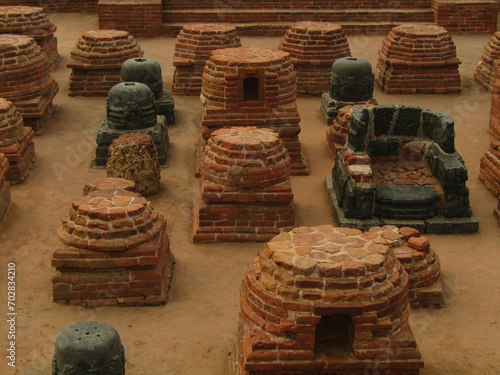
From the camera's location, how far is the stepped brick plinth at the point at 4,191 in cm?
966

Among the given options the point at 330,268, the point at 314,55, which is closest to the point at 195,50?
the point at 314,55

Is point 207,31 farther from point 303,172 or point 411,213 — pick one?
point 411,213

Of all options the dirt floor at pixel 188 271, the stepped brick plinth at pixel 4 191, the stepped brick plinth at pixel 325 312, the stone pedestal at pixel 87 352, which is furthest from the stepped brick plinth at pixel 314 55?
the stone pedestal at pixel 87 352

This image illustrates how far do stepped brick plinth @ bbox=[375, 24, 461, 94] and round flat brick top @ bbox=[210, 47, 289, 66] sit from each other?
14.1 ft

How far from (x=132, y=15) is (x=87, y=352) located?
43.8ft

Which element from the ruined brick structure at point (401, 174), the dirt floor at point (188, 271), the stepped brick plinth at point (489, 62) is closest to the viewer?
the dirt floor at point (188, 271)

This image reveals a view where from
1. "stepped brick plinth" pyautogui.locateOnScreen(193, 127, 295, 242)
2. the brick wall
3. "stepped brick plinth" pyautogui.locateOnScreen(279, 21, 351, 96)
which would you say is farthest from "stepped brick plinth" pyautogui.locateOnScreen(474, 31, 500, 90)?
"stepped brick plinth" pyautogui.locateOnScreen(193, 127, 295, 242)

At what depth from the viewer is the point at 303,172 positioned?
11258 millimetres

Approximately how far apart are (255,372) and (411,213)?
391 cm

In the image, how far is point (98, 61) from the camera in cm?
1427

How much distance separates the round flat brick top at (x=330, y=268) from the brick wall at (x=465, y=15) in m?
13.2

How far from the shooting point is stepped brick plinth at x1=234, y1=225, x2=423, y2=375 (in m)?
6.00

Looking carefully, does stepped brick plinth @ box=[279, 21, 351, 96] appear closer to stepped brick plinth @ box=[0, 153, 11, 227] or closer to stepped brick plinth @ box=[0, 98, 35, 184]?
stepped brick plinth @ box=[0, 98, 35, 184]

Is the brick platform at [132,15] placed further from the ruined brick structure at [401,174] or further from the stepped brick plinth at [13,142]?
the ruined brick structure at [401,174]
